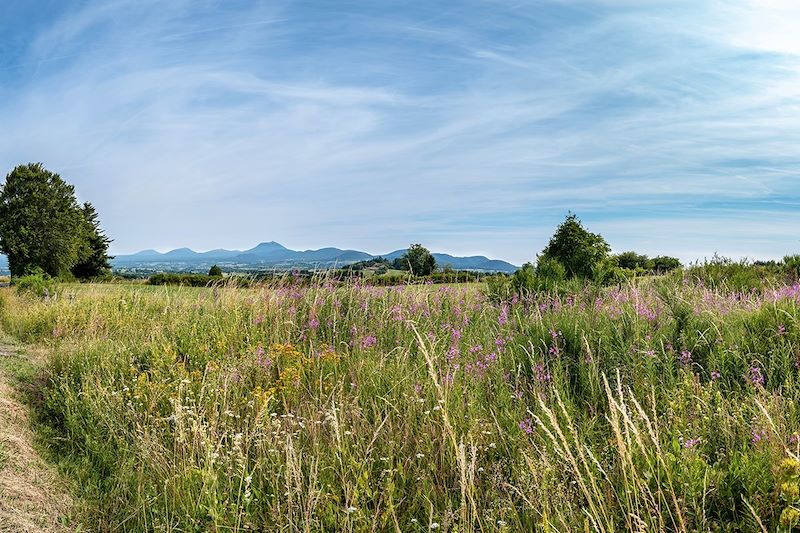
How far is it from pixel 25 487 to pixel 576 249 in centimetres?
1099

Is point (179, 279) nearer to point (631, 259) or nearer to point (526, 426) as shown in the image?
point (631, 259)

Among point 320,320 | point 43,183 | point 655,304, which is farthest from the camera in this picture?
point 43,183

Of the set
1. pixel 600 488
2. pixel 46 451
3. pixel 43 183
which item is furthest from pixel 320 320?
pixel 43 183

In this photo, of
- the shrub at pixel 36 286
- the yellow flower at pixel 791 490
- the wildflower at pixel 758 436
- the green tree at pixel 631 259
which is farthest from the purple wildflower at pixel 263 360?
the green tree at pixel 631 259

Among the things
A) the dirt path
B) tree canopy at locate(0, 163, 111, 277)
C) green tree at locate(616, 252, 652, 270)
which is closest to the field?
the dirt path

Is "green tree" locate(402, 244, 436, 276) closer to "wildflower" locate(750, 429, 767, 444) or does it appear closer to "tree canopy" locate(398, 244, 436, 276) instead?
"tree canopy" locate(398, 244, 436, 276)

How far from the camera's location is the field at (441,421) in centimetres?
284

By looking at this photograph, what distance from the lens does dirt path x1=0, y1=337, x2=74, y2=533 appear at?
3807 millimetres

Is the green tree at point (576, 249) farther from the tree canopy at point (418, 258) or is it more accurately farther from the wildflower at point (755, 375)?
the wildflower at point (755, 375)

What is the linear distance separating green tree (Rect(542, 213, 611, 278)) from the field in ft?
14.5

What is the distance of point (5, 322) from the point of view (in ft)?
38.3

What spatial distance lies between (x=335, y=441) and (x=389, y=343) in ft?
9.90

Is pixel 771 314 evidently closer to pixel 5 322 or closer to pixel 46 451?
pixel 46 451

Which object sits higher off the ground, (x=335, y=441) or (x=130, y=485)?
(x=335, y=441)
